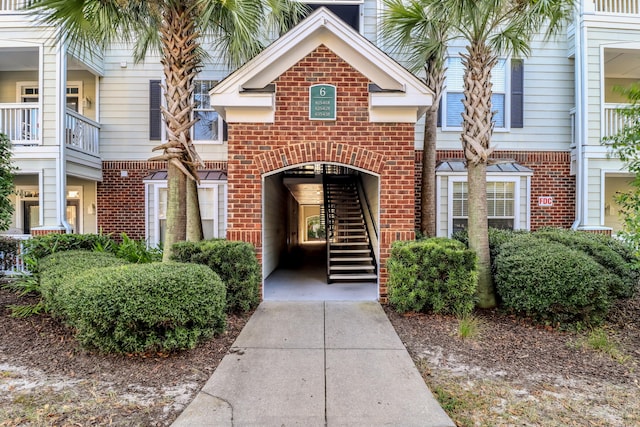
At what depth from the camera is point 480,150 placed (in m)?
6.36

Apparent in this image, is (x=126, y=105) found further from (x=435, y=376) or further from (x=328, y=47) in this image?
(x=435, y=376)

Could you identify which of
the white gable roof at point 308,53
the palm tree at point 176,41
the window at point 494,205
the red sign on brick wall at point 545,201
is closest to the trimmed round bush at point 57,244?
the palm tree at point 176,41

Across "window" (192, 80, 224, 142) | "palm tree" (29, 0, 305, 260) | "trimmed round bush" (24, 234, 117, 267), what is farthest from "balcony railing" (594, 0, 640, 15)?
"trimmed round bush" (24, 234, 117, 267)

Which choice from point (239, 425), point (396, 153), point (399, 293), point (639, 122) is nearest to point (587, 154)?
point (639, 122)

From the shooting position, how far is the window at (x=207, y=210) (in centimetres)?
998

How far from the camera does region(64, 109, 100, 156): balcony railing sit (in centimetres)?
939

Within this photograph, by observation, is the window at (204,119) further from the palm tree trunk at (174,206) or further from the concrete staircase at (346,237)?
the palm tree trunk at (174,206)

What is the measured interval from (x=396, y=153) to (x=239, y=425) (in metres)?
5.04

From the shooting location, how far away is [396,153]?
658cm

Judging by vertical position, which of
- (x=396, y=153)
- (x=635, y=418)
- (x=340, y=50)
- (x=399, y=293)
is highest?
(x=340, y=50)

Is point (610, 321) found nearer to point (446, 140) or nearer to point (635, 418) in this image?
point (635, 418)

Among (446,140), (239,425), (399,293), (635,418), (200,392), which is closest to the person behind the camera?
(239,425)

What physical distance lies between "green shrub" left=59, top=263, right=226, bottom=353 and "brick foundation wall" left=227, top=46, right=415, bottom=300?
218 cm

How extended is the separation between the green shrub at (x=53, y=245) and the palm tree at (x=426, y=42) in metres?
7.54
